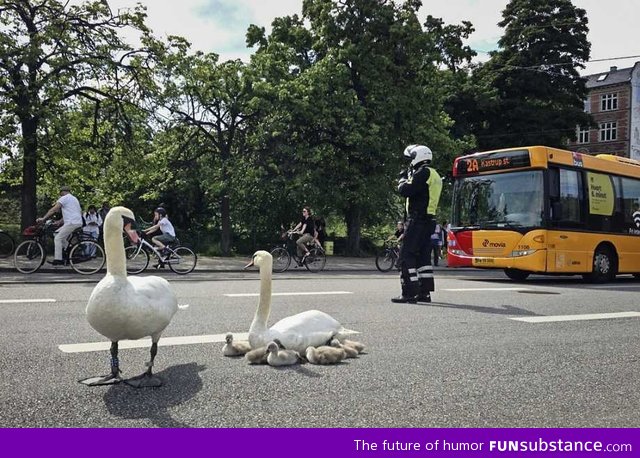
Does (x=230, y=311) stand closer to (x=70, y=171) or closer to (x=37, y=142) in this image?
(x=37, y=142)

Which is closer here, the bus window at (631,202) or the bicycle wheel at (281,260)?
the bus window at (631,202)

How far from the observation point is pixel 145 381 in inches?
162

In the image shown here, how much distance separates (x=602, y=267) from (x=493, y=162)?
3.89m

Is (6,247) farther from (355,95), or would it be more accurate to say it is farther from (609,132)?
(609,132)

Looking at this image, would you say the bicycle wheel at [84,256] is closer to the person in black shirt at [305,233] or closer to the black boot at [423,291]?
the person in black shirt at [305,233]

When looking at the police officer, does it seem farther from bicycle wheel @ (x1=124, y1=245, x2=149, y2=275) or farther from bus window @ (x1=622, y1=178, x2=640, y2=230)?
bus window @ (x1=622, y1=178, x2=640, y2=230)

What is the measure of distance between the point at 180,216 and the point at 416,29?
14.7 m

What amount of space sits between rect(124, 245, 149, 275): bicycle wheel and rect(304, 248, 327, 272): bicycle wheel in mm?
4857

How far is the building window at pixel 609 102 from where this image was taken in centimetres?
6762

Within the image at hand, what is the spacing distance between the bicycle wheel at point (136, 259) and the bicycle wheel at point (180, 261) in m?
0.59

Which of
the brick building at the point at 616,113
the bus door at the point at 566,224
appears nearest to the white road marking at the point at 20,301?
the bus door at the point at 566,224

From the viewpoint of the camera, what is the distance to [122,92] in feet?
69.9

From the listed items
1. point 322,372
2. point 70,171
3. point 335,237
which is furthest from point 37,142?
point 322,372
